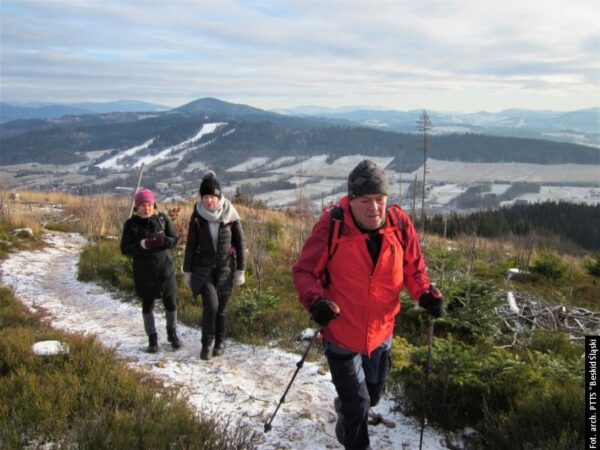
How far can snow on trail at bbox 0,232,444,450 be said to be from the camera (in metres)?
3.45

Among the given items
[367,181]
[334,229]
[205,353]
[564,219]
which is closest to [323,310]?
[334,229]

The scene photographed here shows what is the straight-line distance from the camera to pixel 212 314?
477 cm

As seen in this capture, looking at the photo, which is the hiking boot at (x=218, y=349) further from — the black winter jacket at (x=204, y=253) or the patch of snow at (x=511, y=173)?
the patch of snow at (x=511, y=173)

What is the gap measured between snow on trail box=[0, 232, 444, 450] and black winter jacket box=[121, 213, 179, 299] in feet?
2.37

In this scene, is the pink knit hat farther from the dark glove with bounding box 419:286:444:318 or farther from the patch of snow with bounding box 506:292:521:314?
the patch of snow with bounding box 506:292:521:314

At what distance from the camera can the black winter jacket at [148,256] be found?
15.7 feet

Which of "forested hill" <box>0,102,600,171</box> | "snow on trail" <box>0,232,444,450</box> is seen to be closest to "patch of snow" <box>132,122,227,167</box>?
"forested hill" <box>0,102,600,171</box>

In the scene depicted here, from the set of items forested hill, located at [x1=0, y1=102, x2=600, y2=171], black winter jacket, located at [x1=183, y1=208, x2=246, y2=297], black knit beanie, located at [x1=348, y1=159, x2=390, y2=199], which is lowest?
black winter jacket, located at [x1=183, y1=208, x2=246, y2=297]

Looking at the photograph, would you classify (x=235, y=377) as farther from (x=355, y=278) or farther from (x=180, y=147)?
(x=180, y=147)

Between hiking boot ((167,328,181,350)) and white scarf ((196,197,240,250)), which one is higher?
white scarf ((196,197,240,250))

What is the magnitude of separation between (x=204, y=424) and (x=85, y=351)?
1.65 m

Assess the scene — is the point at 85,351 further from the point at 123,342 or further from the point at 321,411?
the point at 321,411

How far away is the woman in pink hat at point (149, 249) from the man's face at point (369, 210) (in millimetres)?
2758

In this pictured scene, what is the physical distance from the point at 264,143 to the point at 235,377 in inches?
5213
